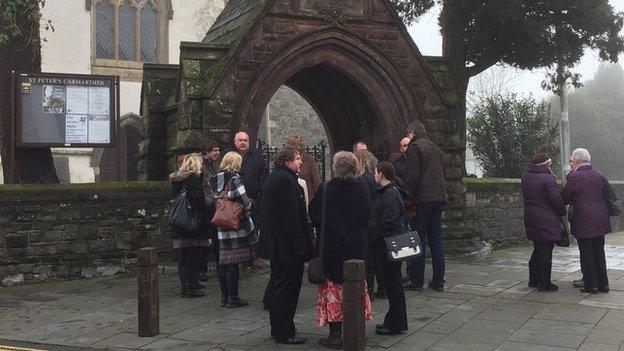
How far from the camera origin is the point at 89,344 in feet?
19.3

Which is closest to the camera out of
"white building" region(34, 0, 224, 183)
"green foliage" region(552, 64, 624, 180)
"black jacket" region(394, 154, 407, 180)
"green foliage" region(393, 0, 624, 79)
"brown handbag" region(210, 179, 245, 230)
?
"brown handbag" region(210, 179, 245, 230)

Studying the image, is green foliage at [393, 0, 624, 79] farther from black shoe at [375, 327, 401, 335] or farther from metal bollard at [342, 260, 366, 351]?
metal bollard at [342, 260, 366, 351]

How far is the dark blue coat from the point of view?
8297 mm

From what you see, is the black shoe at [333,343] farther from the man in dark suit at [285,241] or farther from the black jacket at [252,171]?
the black jacket at [252,171]

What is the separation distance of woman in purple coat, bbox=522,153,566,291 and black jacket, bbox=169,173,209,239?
4.16 meters

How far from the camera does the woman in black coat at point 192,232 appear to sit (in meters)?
7.79

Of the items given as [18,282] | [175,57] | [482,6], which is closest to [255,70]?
[18,282]

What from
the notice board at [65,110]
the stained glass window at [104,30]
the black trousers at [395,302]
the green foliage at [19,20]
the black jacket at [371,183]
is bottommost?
the black trousers at [395,302]

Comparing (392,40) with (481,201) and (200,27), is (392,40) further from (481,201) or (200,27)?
(200,27)

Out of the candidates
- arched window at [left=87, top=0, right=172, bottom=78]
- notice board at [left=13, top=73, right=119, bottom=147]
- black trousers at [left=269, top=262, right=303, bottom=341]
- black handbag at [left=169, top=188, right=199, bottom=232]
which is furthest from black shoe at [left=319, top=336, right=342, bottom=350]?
arched window at [left=87, top=0, right=172, bottom=78]

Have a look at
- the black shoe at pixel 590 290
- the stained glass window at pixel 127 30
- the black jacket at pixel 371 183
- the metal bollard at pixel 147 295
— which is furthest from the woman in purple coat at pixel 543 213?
the stained glass window at pixel 127 30

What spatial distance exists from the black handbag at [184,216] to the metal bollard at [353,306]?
10.0ft

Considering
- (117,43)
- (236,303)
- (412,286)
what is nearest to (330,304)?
(236,303)

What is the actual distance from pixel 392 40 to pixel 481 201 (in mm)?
4222
